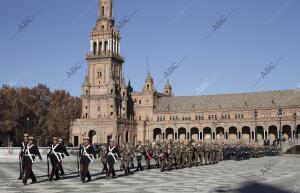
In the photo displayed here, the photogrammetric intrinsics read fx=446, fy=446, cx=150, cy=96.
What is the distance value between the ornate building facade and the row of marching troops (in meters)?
51.1

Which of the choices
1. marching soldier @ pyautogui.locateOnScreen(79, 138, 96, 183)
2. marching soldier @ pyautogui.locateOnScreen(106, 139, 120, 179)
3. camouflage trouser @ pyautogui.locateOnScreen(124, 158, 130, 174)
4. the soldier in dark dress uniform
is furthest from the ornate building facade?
marching soldier @ pyautogui.locateOnScreen(79, 138, 96, 183)

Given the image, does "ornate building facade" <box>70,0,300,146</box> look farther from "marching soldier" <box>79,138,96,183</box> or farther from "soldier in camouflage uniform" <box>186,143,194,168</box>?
"marching soldier" <box>79,138,96,183</box>

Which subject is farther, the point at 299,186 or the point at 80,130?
the point at 80,130

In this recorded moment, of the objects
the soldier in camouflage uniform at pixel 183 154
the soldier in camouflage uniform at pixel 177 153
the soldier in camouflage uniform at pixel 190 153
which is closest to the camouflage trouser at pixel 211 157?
the soldier in camouflage uniform at pixel 190 153

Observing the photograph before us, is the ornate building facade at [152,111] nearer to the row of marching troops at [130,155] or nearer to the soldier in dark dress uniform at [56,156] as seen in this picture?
the row of marching troops at [130,155]

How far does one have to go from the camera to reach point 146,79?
120000mm

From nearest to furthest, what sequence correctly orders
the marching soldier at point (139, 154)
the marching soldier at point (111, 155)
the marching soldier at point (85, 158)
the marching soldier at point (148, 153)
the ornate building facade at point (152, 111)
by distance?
the marching soldier at point (85, 158)
the marching soldier at point (111, 155)
the marching soldier at point (139, 154)
the marching soldier at point (148, 153)
the ornate building facade at point (152, 111)

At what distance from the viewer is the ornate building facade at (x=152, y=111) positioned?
101188 millimetres

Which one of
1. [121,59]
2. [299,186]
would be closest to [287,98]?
[121,59]

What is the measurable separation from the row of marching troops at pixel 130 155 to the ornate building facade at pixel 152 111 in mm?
51140

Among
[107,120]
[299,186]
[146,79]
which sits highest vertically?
[146,79]

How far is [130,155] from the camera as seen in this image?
1113 inches

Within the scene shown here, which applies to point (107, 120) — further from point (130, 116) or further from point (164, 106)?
point (164, 106)

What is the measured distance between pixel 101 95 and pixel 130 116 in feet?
36.9
